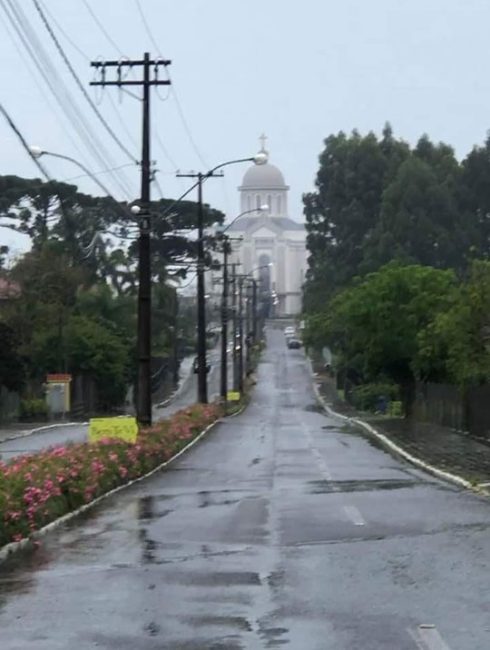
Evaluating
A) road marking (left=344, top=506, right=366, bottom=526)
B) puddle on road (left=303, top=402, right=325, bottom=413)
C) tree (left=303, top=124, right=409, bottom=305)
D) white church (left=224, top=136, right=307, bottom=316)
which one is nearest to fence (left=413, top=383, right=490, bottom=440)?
puddle on road (left=303, top=402, right=325, bottom=413)

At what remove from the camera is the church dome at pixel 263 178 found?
17638 centimetres

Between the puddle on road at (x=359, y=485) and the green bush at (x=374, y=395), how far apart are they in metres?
49.7

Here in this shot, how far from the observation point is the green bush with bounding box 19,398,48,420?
226 feet

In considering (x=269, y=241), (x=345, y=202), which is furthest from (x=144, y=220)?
(x=269, y=241)

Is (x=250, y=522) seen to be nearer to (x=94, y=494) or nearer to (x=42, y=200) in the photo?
(x=94, y=494)

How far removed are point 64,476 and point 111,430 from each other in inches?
354

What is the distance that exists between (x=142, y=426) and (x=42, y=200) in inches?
2027

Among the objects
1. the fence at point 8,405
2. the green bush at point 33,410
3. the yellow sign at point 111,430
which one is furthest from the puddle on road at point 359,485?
the green bush at point 33,410

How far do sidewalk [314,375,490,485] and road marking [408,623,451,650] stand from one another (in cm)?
1347

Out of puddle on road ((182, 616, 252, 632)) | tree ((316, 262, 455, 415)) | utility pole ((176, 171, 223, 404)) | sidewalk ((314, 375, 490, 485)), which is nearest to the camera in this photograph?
puddle on road ((182, 616, 252, 632))

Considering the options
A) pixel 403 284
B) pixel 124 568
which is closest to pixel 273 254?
pixel 403 284

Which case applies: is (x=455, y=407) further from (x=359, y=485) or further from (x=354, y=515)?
(x=354, y=515)

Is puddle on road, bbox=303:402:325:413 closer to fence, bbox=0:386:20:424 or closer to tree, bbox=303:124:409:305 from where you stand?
fence, bbox=0:386:20:424

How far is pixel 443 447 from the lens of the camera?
3569cm
